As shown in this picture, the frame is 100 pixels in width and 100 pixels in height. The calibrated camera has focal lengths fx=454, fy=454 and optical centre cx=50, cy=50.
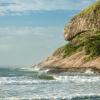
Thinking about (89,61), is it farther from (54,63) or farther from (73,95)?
(73,95)

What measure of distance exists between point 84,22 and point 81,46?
22370mm

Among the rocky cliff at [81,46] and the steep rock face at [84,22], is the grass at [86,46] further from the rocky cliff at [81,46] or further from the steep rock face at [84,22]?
the steep rock face at [84,22]

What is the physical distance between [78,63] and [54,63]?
88.1 ft

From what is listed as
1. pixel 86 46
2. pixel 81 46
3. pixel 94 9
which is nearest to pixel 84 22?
pixel 94 9

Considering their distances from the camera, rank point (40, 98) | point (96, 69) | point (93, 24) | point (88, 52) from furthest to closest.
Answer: point (93, 24)
point (88, 52)
point (96, 69)
point (40, 98)

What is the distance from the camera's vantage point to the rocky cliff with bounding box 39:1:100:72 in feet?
406

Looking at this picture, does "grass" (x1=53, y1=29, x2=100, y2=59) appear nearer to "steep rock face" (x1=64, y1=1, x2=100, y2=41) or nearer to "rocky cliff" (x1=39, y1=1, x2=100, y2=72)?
"rocky cliff" (x1=39, y1=1, x2=100, y2=72)

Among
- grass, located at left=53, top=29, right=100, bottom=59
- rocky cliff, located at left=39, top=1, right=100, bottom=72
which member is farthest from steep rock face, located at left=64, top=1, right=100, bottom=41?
grass, located at left=53, top=29, right=100, bottom=59

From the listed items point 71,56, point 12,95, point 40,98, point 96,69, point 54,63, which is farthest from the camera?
point 54,63

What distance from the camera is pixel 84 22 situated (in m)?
165

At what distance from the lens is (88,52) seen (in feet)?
430

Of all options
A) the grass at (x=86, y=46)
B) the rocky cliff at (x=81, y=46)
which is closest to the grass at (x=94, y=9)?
the rocky cliff at (x=81, y=46)

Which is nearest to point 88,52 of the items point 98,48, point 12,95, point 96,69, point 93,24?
→ point 98,48

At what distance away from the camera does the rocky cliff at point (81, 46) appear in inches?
4872
